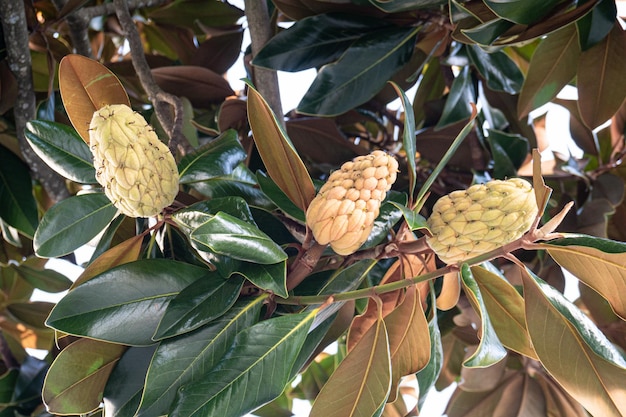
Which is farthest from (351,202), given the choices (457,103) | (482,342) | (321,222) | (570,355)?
(457,103)

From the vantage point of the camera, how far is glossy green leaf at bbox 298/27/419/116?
1.01 metres

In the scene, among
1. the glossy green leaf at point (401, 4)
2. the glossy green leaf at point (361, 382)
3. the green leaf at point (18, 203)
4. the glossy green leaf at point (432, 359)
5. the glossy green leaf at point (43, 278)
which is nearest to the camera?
the glossy green leaf at point (361, 382)

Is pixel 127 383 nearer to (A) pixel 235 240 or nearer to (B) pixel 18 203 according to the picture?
(A) pixel 235 240

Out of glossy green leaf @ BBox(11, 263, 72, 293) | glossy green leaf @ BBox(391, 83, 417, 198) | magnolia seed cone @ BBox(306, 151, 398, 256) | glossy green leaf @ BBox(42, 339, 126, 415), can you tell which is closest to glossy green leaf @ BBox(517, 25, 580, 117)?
glossy green leaf @ BBox(391, 83, 417, 198)

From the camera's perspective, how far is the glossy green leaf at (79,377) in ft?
2.49

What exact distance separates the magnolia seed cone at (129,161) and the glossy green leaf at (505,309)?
0.37 metres

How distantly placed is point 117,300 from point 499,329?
43cm

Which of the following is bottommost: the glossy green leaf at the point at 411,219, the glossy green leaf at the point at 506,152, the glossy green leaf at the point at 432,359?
the glossy green leaf at the point at 432,359

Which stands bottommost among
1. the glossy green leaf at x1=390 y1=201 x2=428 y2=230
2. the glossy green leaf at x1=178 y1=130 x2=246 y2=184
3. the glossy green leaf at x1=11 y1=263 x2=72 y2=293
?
the glossy green leaf at x1=11 y1=263 x2=72 y2=293

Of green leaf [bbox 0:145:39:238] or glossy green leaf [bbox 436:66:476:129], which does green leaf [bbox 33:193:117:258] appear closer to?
green leaf [bbox 0:145:39:238]

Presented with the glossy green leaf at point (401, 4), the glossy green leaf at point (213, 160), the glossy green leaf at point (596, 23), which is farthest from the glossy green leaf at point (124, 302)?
the glossy green leaf at point (596, 23)

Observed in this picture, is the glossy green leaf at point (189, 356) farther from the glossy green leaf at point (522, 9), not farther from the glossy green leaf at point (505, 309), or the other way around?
the glossy green leaf at point (522, 9)

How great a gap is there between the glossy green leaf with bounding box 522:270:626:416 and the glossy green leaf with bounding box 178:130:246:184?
0.36m

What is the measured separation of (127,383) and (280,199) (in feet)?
0.90
